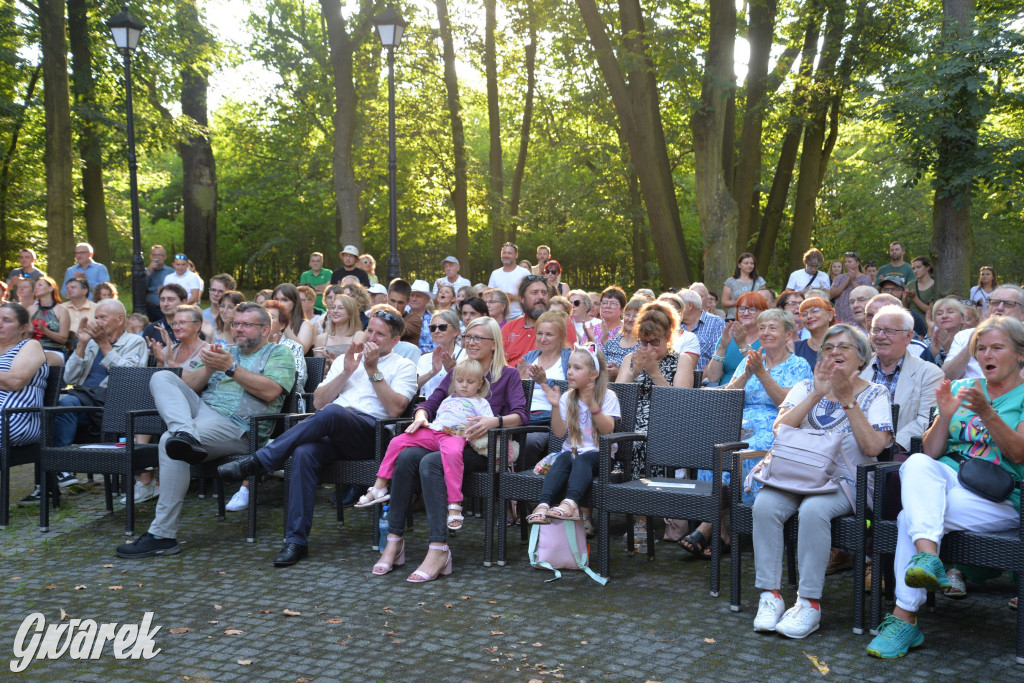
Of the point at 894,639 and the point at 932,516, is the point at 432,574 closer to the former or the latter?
the point at 894,639

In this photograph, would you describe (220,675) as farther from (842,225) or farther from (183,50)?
(842,225)

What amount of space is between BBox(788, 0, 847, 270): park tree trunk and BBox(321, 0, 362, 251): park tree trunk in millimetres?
8675

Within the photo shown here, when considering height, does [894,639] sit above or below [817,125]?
below

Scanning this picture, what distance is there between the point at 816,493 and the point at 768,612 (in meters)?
0.63

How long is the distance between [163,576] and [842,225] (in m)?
27.8

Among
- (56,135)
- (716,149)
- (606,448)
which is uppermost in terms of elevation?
(56,135)

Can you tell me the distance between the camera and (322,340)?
9430mm

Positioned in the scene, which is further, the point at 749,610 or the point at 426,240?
the point at 426,240

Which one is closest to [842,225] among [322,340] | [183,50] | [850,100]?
[850,100]

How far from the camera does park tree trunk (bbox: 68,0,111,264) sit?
2045 cm

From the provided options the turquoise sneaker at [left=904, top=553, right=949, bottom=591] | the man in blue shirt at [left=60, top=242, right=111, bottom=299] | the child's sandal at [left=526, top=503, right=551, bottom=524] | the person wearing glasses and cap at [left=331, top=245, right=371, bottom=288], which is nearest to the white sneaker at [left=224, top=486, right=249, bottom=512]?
the child's sandal at [left=526, top=503, right=551, bottom=524]

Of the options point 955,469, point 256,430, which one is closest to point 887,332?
point 955,469

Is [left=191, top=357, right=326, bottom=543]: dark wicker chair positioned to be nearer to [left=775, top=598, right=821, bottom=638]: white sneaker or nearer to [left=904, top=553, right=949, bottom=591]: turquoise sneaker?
[left=775, top=598, right=821, bottom=638]: white sneaker

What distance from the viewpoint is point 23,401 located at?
739cm
